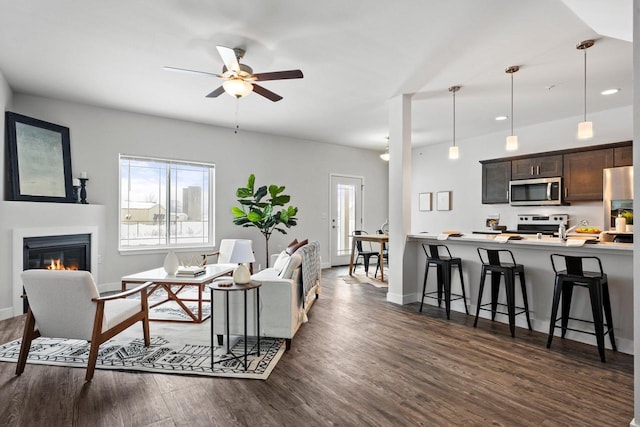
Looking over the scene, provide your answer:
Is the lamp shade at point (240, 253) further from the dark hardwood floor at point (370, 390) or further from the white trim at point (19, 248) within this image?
the dark hardwood floor at point (370, 390)

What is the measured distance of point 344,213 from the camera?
26.4 feet

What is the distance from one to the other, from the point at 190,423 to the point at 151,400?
41cm

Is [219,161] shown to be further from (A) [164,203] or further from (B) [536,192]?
(B) [536,192]

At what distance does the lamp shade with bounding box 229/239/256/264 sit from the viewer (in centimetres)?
529

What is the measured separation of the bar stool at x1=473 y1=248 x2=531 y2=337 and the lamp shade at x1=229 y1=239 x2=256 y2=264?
10.7ft

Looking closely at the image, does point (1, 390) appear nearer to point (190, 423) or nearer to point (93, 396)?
point (93, 396)

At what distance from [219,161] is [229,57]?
3416mm

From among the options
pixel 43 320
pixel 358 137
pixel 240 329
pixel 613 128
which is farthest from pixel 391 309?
pixel 613 128

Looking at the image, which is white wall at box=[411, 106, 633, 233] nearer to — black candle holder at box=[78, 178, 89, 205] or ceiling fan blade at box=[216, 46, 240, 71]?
ceiling fan blade at box=[216, 46, 240, 71]

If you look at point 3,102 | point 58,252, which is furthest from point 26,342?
point 3,102

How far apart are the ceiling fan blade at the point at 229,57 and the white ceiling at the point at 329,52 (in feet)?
0.71

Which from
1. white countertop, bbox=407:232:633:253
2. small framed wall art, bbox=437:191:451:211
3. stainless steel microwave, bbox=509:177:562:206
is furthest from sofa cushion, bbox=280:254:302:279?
small framed wall art, bbox=437:191:451:211

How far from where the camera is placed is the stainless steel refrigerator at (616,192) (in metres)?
4.74

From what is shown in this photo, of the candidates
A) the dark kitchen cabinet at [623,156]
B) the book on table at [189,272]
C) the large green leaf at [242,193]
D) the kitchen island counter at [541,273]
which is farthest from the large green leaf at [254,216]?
the dark kitchen cabinet at [623,156]
